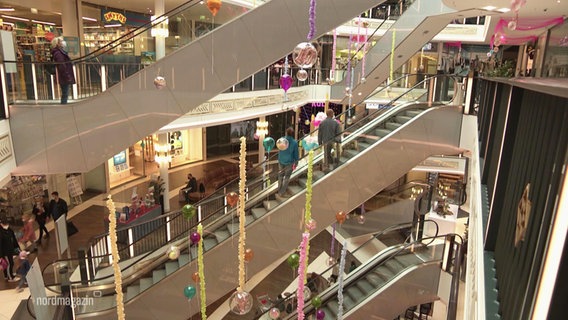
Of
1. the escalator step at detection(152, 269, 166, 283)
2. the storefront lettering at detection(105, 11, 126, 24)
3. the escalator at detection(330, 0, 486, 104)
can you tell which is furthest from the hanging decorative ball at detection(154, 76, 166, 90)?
the storefront lettering at detection(105, 11, 126, 24)

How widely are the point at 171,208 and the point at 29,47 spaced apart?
6175 mm

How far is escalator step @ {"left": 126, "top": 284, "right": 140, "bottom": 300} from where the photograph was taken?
7.12 meters

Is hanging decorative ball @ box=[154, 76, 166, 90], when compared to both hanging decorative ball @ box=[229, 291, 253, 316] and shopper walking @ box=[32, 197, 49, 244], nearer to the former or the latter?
hanging decorative ball @ box=[229, 291, 253, 316]

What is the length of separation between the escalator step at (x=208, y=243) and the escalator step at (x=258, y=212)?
2.91 ft

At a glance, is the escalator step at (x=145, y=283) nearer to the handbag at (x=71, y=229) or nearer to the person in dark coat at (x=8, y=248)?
the person in dark coat at (x=8, y=248)

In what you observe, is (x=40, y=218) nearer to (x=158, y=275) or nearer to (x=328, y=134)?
(x=158, y=275)

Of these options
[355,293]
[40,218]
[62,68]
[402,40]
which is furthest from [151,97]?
[402,40]

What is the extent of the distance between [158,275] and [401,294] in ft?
15.3

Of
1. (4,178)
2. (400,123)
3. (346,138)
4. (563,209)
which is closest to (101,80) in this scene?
(4,178)

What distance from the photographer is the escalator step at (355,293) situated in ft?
25.5

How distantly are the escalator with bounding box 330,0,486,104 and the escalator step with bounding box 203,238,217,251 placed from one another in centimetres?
651

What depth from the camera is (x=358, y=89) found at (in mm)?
13102

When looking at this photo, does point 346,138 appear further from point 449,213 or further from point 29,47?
point 29,47

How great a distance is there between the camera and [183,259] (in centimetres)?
742
